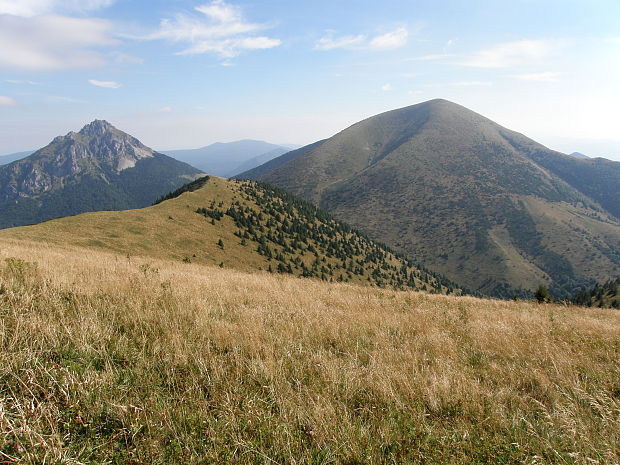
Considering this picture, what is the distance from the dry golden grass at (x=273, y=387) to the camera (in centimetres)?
284

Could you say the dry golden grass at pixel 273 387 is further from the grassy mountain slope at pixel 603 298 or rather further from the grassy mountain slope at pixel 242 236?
the grassy mountain slope at pixel 603 298

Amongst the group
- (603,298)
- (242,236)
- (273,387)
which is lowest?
(603,298)

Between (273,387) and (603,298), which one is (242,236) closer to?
(273,387)

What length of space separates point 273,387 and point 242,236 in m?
86.4

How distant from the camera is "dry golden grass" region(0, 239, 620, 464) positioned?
2.84 m

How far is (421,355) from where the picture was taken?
17.2 feet

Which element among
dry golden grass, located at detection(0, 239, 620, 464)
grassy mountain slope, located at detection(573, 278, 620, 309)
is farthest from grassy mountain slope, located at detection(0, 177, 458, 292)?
grassy mountain slope, located at detection(573, 278, 620, 309)

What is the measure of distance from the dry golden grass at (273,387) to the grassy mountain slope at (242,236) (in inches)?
1346

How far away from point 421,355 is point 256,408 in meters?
3.13

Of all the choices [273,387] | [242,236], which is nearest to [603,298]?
[242,236]

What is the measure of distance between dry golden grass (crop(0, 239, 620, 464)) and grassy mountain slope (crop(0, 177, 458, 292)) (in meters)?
34.2

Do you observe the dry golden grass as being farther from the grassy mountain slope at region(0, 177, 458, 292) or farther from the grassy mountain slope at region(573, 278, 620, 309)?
the grassy mountain slope at region(573, 278, 620, 309)

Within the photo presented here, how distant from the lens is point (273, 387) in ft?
12.1

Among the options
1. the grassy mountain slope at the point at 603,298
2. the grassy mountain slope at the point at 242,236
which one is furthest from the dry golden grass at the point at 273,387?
the grassy mountain slope at the point at 603,298
